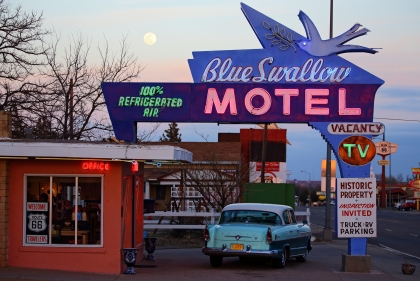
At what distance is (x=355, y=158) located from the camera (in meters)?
16.1

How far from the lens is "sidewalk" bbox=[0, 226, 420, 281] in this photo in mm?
14148

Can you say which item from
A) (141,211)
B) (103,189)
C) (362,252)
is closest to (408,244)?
(362,252)

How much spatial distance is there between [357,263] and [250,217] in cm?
292

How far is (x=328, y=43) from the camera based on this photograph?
56.1 ft

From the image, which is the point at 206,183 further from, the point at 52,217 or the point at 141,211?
the point at 52,217

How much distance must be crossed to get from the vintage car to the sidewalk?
0.43 metres

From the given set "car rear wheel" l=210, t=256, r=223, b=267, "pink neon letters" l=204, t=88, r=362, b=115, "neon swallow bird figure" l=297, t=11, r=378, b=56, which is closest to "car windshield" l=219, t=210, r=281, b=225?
"car rear wheel" l=210, t=256, r=223, b=267

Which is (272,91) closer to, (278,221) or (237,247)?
(278,221)

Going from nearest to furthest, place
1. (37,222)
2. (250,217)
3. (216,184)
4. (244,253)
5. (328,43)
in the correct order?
(37,222)
(244,253)
(250,217)
(328,43)
(216,184)

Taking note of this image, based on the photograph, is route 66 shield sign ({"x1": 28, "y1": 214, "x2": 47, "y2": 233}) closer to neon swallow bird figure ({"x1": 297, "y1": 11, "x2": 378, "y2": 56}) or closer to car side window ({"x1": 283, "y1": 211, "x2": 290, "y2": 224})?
car side window ({"x1": 283, "y1": 211, "x2": 290, "y2": 224})

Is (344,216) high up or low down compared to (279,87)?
down

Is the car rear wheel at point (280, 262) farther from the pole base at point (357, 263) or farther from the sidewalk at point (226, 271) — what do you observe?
the pole base at point (357, 263)

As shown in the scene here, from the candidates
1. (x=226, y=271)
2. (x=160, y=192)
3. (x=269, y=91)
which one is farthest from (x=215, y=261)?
(x=160, y=192)

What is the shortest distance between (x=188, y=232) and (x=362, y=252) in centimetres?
1259
